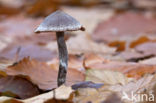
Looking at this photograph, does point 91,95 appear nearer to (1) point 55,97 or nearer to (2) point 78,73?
(1) point 55,97

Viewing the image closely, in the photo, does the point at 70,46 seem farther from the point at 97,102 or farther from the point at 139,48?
the point at 97,102

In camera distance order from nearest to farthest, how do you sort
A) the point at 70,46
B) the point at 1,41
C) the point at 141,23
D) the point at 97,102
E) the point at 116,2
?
the point at 97,102
the point at 70,46
the point at 1,41
the point at 141,23
the point at 116,2

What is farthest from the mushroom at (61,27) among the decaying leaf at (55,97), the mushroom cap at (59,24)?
the decaying leaf at (55,97)

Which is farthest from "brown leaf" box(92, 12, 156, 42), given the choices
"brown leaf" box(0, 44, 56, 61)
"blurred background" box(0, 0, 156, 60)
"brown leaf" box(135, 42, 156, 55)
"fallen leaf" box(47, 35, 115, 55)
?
"brown leaf" box(0, 44, 56, 61)

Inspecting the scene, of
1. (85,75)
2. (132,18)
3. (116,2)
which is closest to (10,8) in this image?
(132,18)

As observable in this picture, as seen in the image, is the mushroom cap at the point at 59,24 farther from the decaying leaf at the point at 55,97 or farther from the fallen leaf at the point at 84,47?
the fallen leaf at the point at 84,47

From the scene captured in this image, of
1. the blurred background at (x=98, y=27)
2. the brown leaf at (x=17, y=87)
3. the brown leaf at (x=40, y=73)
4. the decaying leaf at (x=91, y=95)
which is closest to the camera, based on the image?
the decaying leaf at (x=91, y=95)

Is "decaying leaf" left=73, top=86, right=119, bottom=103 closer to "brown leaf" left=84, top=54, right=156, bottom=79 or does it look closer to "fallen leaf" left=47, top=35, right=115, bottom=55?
"brown leaf" left=84, top=54, right=156, bottom=79
